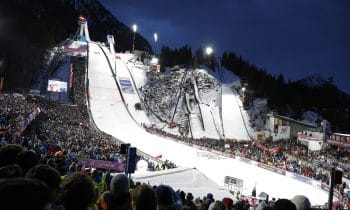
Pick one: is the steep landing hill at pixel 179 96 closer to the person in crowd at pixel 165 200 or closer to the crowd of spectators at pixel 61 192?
the crowd of spectators at pixel 61 192

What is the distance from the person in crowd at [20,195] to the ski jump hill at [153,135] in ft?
48.5

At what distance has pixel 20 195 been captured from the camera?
1691 millimetres

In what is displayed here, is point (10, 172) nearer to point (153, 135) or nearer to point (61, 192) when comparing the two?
point (61, 192)

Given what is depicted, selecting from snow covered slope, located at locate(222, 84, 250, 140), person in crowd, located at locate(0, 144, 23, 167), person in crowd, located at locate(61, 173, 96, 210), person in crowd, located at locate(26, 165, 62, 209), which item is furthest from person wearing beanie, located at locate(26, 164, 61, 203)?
snow covered slope, located at locate(222, 84, 250, 140)

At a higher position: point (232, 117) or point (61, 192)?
point (232, 117)

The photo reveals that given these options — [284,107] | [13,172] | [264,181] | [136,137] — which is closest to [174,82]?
[284,107]

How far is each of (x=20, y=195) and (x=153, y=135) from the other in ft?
159

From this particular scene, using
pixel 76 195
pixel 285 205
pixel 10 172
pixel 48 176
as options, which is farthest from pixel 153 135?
pixel 76 195

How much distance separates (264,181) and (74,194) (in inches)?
1226

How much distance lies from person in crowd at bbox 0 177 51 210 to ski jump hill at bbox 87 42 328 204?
14776 millimetres

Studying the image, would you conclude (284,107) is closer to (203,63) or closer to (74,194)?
(203,63)

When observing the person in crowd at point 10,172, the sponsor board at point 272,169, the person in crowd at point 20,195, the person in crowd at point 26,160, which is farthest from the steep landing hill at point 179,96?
the person in crowd at point 20,195

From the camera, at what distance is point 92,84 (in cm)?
6744

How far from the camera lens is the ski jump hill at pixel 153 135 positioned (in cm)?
3083
